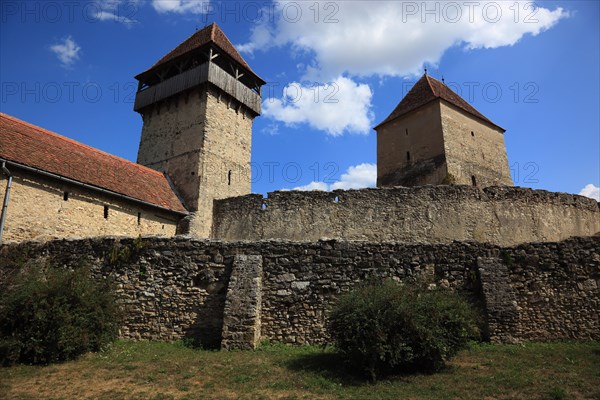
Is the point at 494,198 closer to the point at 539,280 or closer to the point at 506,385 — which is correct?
the point at 539,280

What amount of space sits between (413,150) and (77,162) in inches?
643

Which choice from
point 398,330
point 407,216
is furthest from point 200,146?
point 398,330

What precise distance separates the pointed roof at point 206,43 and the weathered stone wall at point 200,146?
8.41ft

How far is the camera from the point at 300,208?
16.8m

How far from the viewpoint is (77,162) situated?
14859mm

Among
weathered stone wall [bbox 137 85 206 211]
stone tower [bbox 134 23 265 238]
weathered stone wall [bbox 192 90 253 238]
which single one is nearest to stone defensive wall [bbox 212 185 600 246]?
weathered stone wall [bbox 192 90 253 238]

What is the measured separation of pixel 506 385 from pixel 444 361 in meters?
1.06

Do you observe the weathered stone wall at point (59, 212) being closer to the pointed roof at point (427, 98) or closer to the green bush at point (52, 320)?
the green bush at point (52, 320)

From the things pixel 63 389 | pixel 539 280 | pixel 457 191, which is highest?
pixel 457 191

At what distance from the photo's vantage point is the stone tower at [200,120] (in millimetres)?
19500

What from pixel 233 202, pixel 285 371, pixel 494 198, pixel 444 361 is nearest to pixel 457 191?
pixel 494 198

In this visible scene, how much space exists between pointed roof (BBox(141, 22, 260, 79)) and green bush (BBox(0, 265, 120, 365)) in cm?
1675

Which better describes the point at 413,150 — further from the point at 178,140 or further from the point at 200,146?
the point at 178,140

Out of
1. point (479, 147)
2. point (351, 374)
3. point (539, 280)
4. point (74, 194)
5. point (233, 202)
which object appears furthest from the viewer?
point (479, 147)
